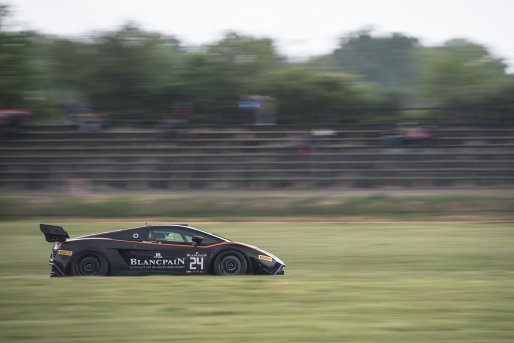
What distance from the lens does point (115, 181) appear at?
31078mm

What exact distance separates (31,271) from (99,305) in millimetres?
4860

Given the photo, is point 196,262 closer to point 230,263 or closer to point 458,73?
point 230,263

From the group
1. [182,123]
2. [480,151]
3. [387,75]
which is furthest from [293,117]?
[387,75]

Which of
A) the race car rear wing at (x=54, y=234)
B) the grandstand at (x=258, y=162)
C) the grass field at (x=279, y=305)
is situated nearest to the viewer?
the grass field at (x=279, y=305)

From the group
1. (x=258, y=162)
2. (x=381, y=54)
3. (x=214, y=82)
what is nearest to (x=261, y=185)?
(x=258, y=162)

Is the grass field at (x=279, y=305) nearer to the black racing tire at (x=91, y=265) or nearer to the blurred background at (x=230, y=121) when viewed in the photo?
the black racing tire at (x=91, y=265)

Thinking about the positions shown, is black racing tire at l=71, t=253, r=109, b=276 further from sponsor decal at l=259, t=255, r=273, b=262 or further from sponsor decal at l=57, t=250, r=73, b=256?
sponsor decal at l=259, t=255, r=273, b=262

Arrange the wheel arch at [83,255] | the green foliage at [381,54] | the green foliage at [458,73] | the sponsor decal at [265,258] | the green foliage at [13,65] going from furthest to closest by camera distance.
A: 1. the green foliage at [381,54]
2. the green foliage at [458,73]
3. the green foliage at [13,65]
4. the sponsor decal at [265,258]
5. the wheel arch at [83,255]

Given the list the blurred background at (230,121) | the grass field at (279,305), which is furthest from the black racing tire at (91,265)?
the blurred background at (230,121)

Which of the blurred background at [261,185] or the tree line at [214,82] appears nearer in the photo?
the blurred background at [261,185]

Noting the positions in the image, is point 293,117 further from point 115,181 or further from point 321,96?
point 115,181

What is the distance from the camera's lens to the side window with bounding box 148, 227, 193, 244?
11719 mm

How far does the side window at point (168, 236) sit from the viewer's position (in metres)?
11.7

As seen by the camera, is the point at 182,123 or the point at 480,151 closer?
the point at 480,151
